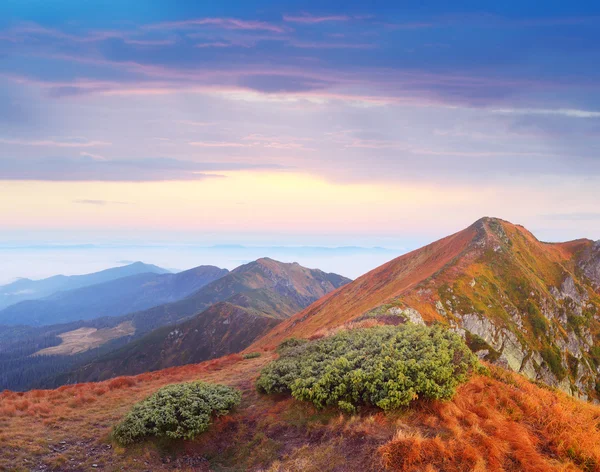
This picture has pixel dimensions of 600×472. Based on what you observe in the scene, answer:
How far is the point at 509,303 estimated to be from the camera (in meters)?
58.8

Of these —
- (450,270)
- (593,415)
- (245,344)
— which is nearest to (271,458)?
(593,415)

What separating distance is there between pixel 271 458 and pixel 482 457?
6.74m

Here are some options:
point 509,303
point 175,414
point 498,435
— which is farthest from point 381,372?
point 509,303

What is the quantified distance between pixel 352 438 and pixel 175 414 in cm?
779

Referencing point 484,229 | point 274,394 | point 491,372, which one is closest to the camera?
point 491,372

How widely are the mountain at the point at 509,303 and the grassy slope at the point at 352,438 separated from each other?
17934 millimetres

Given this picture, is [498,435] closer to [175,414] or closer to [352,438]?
[352,438]

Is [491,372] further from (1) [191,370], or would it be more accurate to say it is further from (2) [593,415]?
(1) [191,370]

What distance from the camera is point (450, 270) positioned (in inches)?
2360

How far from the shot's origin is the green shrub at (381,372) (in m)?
12.6

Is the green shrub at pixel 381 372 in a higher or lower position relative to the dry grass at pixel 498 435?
higher

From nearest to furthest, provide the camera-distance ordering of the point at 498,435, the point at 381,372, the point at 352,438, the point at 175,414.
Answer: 1. the point at 498,435
2. the point at 352,438
3. the point at 381,372
4. the point at 175,414

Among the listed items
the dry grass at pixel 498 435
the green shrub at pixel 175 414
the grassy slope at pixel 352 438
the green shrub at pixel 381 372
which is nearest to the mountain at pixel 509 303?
the green shrub at pixel 381 372

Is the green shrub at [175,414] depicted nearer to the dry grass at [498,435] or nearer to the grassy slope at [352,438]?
the grassy slope at [352,438]
